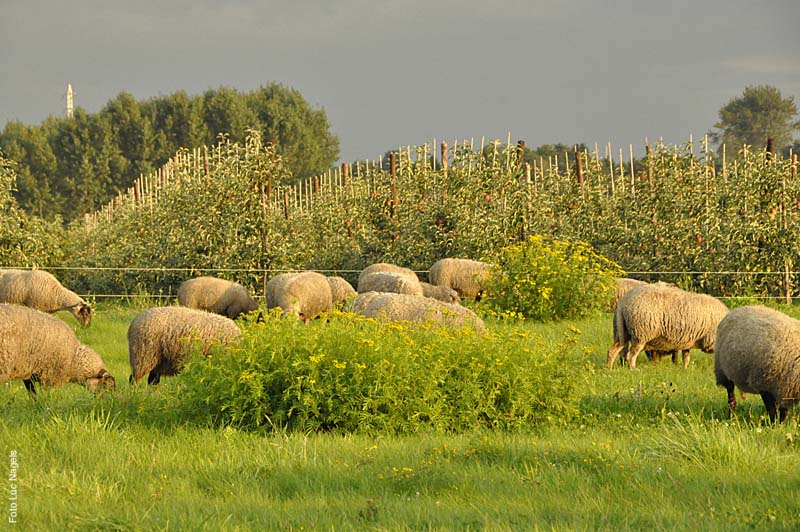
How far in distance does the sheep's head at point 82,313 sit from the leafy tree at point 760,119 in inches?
2423

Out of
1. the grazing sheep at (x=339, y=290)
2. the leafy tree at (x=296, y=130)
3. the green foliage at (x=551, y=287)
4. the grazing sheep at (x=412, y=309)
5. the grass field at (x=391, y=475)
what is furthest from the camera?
the leafy tree at (x=296, y=130)

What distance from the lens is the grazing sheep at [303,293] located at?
16125 mm

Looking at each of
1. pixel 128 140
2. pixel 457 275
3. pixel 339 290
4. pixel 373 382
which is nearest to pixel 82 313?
pixel 339 290

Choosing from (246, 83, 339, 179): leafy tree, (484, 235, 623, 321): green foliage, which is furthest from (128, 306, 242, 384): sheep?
(246, 83, 339, 179): leafy tree

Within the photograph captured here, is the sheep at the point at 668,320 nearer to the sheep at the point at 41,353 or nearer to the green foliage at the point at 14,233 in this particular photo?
the sheep at the point at 41,353

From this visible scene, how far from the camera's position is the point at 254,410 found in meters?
7.40

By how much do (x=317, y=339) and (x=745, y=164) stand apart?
1611 centimetres

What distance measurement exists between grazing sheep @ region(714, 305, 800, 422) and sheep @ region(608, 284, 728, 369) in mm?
2819

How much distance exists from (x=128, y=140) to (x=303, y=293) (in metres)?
47.8

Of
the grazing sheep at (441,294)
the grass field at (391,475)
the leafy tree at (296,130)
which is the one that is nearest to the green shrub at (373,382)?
the grass field at (391,475)

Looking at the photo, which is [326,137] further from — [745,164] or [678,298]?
[678,298]

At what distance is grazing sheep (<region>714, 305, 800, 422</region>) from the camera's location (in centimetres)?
758

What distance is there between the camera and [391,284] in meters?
16.4

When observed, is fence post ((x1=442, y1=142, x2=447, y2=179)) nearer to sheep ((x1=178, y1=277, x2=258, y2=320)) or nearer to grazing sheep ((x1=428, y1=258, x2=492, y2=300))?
grazing sheep ((x1=428, y1=258, x2=492, y2=300))
